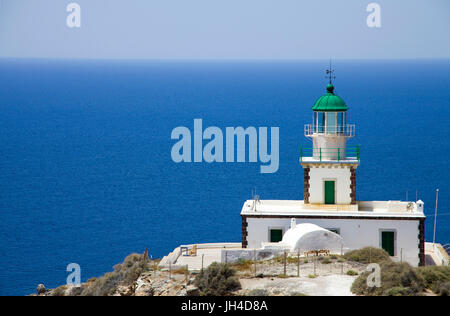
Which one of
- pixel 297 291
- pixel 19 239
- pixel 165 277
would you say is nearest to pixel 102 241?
pixel 19 239

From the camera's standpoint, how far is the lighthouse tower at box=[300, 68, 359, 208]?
3362 cm

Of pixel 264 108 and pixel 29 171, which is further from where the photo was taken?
pixel 264 108

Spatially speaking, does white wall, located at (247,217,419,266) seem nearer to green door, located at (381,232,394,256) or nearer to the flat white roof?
green door, located at (381,232,394,256)

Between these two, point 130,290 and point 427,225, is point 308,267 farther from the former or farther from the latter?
point 427,225

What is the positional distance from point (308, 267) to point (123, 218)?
108ft

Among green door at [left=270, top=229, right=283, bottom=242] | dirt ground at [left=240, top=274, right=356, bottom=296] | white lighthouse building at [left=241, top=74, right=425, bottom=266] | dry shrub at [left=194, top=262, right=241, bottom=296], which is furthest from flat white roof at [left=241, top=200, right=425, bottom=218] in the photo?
dry shrub at [left=194, top=262, right=241, bottom=296]

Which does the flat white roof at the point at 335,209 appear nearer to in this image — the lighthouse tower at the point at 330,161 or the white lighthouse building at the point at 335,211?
the white lighthouse building at the point at 335,211

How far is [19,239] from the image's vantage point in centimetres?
5328

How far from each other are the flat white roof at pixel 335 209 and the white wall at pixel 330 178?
14.5 inches

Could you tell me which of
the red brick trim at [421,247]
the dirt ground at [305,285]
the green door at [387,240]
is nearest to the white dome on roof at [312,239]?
the green door at [387,240]

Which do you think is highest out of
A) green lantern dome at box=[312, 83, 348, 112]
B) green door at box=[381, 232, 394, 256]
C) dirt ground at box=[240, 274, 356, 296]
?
green lantern dome at box=[312, 83, 348, 112]

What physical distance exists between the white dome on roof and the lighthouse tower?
3214 mm

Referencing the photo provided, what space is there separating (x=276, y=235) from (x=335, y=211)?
2.57m

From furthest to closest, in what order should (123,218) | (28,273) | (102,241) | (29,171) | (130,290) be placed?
(29,171) < (123,218) < (102,241) < (28,273) < (130,290)
